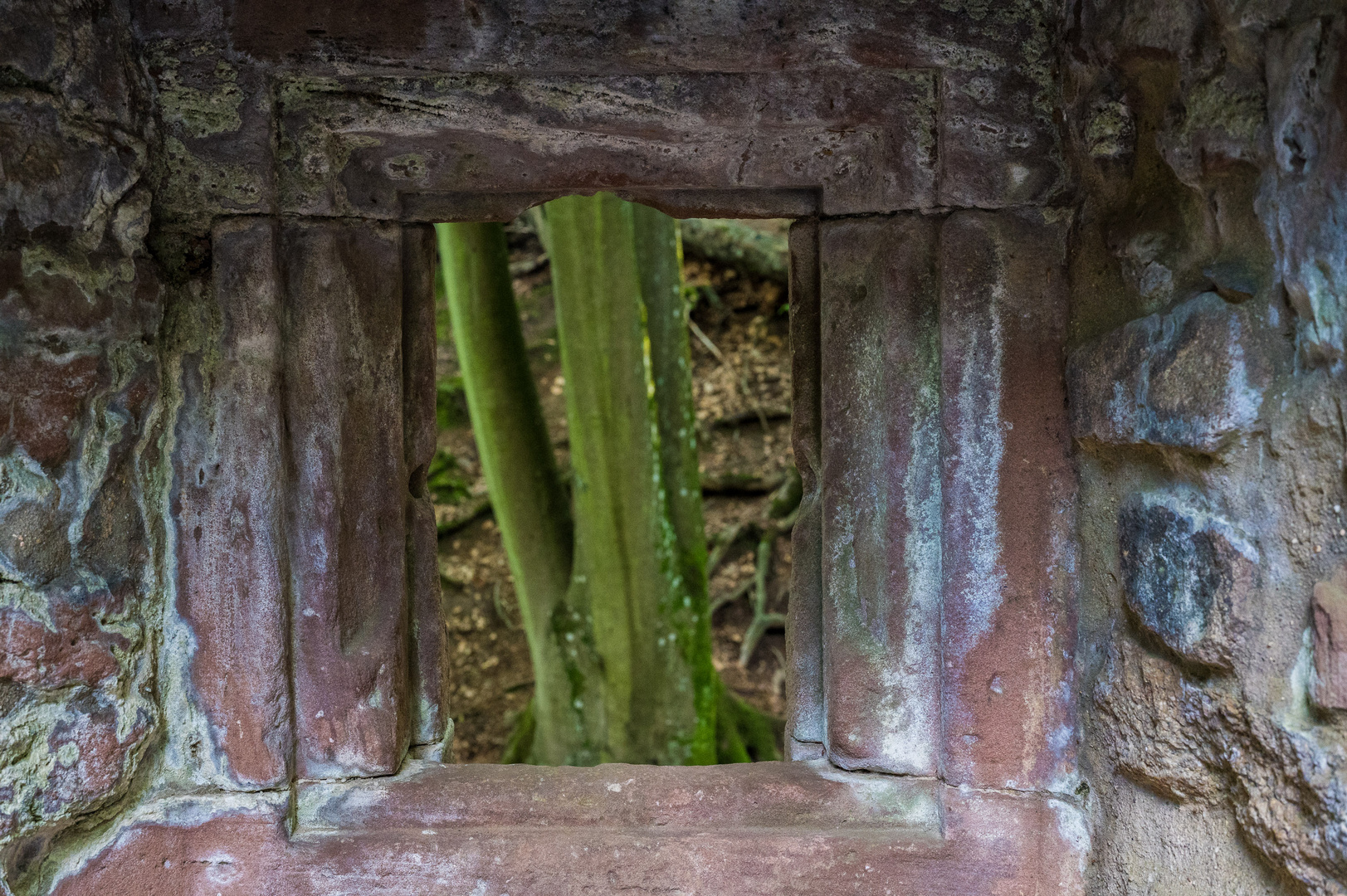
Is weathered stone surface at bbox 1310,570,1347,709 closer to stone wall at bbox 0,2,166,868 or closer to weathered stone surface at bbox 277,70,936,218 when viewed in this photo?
weathered stone surface at bbox 277,70,936,218

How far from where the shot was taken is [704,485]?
593 cm

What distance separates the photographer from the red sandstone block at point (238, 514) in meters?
1.54

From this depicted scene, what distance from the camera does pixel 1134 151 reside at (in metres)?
1.41

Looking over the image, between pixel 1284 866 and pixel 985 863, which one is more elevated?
pixel 1284 866

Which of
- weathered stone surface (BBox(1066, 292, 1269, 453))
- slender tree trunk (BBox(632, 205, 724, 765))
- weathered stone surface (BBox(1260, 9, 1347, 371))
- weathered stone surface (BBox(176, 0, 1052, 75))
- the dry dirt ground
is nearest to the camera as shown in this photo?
weathered stone surface (BBox(1260, 9, 1347, 371))

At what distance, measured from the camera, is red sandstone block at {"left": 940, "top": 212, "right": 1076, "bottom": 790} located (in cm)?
152

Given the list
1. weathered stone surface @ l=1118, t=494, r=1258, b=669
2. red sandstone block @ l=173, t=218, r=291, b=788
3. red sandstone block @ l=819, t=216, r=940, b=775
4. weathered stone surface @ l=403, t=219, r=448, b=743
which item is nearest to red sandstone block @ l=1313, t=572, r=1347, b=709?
weathered stone surface @ l=1118, t=494, r=1258, b=669

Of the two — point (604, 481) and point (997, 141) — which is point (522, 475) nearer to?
point (604, 481)

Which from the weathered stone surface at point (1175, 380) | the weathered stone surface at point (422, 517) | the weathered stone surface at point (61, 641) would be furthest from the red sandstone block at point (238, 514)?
the weathered stone surface at point (1175, 380)

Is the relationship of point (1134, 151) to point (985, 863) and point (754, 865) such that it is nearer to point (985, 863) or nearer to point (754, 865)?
point (985, 863)

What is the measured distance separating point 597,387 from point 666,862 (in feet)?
6.27

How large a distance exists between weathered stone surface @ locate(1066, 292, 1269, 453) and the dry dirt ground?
3700 millimetres

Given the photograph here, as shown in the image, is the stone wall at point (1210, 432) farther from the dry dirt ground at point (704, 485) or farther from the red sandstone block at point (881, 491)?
the dry dirt ground at point (704, 485)

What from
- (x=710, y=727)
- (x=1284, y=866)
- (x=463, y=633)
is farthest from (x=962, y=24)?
(x=463, y=633)
